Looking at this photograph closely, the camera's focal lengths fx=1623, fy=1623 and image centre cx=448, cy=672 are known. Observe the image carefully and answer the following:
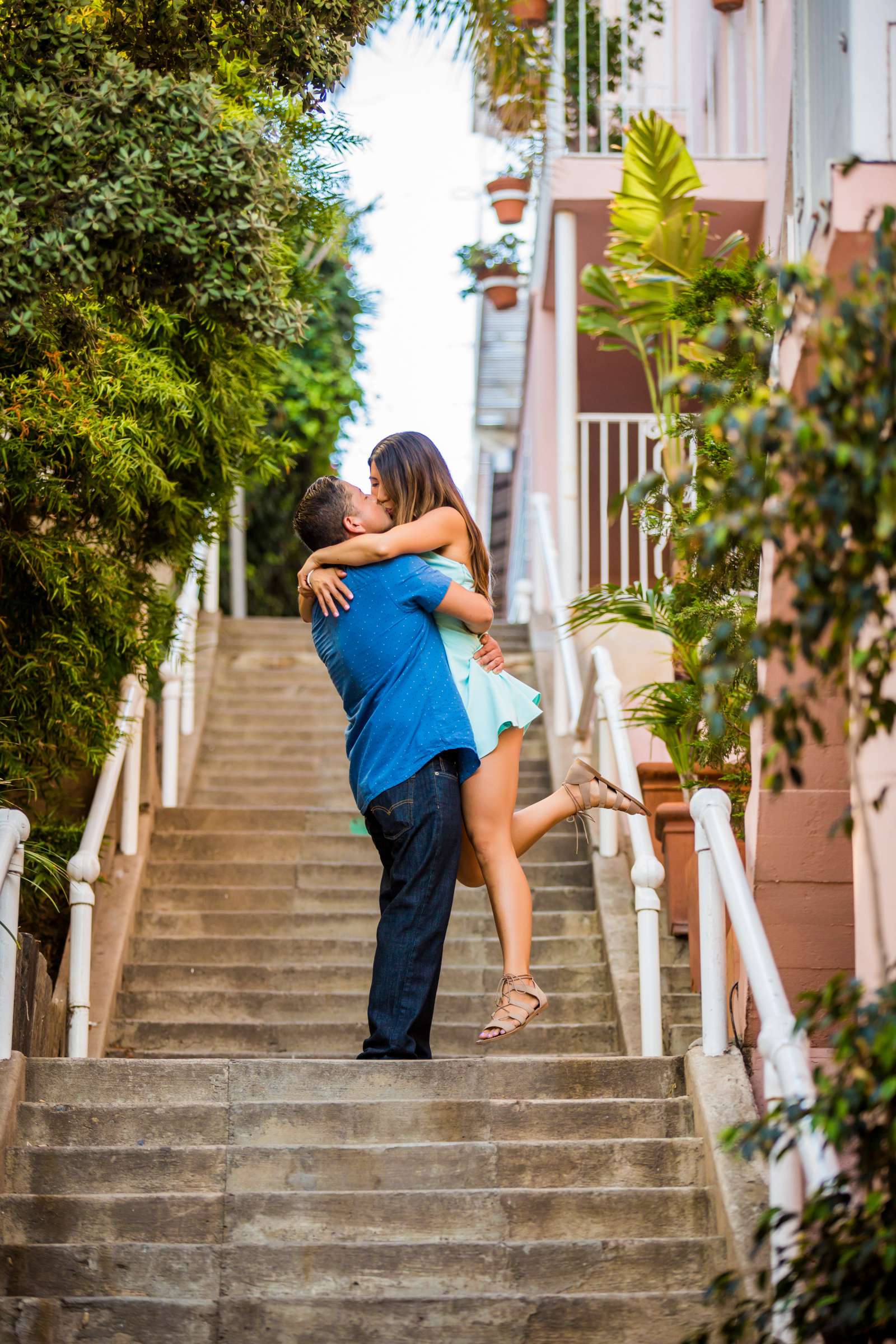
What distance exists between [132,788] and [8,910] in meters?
2.28

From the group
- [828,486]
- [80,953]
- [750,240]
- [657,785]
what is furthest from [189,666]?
[828,486]

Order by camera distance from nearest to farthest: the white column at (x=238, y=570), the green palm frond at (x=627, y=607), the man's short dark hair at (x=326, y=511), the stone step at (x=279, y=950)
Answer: the man's short dark hair at (x=326, y=511) < the green palm frond at (x=627, y=607) < the stone step at (x=279, y=950) < the white column at (x=238, y=570)

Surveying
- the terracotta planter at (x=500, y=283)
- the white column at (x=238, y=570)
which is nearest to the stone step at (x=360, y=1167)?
the white column at (x=238, y=570)

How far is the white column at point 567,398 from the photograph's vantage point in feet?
26.3

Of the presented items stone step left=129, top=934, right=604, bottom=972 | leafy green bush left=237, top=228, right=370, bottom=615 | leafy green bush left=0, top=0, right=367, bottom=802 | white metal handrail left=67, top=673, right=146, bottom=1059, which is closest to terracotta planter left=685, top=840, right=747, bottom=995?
stone step left=129, top=934, right=604, bottom=972

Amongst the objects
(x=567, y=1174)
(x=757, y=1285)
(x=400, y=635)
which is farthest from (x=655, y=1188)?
(x=400, y=635)

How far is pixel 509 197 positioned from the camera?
11250 mm

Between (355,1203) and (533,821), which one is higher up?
(533,821)

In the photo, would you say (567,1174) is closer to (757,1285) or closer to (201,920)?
(757,1285)

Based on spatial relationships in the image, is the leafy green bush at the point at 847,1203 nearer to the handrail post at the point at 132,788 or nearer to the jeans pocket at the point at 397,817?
the jeans pocket at the point at 397,817

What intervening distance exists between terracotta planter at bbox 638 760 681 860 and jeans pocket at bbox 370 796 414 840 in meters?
2.18

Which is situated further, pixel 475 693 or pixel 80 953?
pixel 80 953

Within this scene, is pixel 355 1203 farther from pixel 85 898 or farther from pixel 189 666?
pixel 189 666

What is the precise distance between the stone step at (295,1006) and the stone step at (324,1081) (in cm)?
139
